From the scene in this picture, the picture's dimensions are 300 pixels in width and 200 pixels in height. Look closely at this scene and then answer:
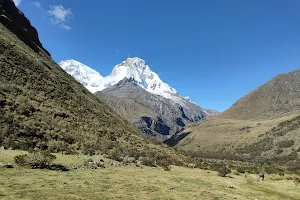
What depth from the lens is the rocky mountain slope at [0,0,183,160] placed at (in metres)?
43.0

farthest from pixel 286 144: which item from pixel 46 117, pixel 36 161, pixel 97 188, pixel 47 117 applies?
pixel 97 188

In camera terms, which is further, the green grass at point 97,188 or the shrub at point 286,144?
the shrub at point 286,144

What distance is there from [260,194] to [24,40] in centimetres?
8825

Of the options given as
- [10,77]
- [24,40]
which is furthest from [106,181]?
[24,40]

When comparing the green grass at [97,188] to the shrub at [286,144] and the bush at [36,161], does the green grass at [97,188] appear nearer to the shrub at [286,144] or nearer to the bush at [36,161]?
the bush at [36,161]

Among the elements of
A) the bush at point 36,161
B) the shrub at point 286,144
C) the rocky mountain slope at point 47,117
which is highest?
the shrub at point 286,144

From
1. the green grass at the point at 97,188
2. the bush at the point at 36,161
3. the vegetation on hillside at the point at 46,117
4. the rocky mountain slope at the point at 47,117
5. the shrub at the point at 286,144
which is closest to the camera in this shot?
the green grass at the point at 97,188

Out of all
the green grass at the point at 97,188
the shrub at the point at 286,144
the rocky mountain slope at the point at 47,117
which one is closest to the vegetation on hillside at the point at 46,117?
the rocky mountain slope at the point at 47,117

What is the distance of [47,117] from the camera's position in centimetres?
5234

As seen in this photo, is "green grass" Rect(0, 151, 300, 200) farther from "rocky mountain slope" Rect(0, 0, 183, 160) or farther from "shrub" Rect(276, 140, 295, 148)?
"shrub" Rect(276, 140, 295, 148)

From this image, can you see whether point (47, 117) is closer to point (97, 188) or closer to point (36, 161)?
point (36, 161)

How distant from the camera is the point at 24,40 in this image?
93.5 metres

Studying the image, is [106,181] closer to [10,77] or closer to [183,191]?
[183,191]

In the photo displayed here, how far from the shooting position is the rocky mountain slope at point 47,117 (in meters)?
43.0
